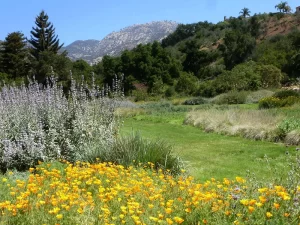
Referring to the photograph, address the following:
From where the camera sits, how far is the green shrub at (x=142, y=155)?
21.6 ft

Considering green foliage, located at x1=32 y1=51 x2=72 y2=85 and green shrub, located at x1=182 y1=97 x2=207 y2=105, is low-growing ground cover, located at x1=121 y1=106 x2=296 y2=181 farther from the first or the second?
green foliage, located at x1=32 y1=51 x2=72 y2=85

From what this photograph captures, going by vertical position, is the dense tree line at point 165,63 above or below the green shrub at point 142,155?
above

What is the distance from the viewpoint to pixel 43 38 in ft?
171

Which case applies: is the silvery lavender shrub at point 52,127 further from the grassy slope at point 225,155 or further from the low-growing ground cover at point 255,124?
the low-growing ground cover at point 255,124

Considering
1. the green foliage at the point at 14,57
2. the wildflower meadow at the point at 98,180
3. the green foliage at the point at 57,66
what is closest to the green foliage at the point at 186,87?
the green foliage at the point at 57,66

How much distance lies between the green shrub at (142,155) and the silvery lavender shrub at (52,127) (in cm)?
23

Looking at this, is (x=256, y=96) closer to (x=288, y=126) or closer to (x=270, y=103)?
(x=270, y=103)

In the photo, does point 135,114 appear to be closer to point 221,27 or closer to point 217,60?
point 217,60

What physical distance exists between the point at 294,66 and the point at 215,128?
29404 millimetres

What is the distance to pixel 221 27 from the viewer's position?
8838 centimetres

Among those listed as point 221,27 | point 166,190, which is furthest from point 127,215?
point 221,27

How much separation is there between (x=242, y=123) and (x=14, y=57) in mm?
44564

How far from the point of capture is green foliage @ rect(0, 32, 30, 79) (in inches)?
2004

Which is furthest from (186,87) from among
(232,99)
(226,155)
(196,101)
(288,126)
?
(226,155)
